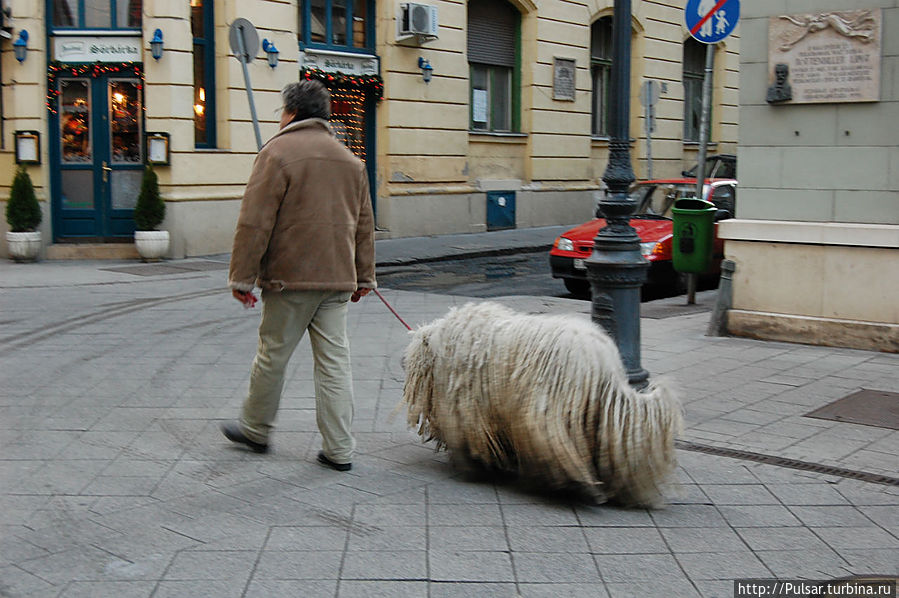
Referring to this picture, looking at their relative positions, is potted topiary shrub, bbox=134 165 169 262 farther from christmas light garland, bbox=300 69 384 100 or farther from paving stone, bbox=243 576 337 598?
paving stone, bbox=243 576 337 598

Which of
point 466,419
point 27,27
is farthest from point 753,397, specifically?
point 27,27

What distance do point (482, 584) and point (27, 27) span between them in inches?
562

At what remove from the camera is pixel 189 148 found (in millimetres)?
15812

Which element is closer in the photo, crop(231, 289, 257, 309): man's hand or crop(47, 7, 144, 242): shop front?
crop(231, 289, 257, 309): man's hand

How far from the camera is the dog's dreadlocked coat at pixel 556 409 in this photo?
449cm

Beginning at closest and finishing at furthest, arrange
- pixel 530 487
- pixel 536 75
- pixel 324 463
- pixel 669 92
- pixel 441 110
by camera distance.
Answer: pixel 530 487 < pixel 324 463 < pixel 441 110 < pixel 536 75 < pixel 669 92

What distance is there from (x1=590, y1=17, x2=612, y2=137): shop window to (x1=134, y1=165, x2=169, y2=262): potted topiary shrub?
11.7 metres

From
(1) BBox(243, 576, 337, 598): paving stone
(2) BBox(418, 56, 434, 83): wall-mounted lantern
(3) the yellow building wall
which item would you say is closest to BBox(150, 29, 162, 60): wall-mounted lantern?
(3) the yellow building wall

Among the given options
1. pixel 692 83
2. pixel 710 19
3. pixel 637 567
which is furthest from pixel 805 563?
pixel 692 83

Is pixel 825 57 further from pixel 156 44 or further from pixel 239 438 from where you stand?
pixel 156 44

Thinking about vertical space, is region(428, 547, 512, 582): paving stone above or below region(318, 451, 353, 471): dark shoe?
below

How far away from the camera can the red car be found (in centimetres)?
1227

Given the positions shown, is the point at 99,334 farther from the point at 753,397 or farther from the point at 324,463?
the point at 753,397

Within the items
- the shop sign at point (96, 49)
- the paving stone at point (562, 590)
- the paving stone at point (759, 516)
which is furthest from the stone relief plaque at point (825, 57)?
the shop sign at point (96, 49)
